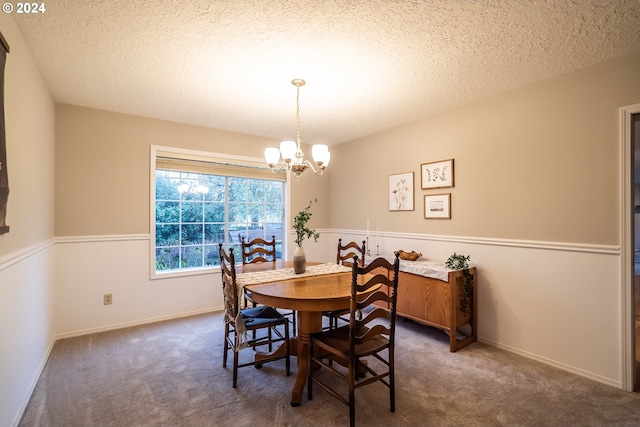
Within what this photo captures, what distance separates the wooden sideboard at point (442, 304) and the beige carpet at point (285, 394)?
0.68ft

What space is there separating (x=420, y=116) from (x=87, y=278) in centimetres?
414

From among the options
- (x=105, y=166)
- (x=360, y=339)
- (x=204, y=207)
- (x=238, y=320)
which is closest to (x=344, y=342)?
(x=360, y=339)

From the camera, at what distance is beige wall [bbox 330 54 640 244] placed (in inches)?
90.4

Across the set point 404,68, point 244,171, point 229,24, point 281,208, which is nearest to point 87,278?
point 244,171

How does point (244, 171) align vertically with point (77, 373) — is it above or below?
above

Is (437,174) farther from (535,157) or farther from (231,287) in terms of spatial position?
(231,287)

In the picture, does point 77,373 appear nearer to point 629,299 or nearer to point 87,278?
point 87,278

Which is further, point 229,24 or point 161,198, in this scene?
point 161,198

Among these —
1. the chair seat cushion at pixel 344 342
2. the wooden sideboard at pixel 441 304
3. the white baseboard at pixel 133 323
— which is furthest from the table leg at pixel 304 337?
the white baseboard at pixel 133 323

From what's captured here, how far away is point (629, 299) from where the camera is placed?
2.17 metres

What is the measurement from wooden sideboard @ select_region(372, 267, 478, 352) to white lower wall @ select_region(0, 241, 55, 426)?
3.07 metres

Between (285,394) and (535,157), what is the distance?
284cm

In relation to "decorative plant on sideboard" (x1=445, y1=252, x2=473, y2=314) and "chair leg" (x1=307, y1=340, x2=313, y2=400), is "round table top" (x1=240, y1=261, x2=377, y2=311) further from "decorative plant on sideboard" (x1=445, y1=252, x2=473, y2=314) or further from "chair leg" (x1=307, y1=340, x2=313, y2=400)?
"decorative plant on sideboard" (x1=445, y1=252, x2=473, y2=314)

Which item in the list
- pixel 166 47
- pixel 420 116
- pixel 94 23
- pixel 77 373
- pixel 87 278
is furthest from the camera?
pixel 420 116
